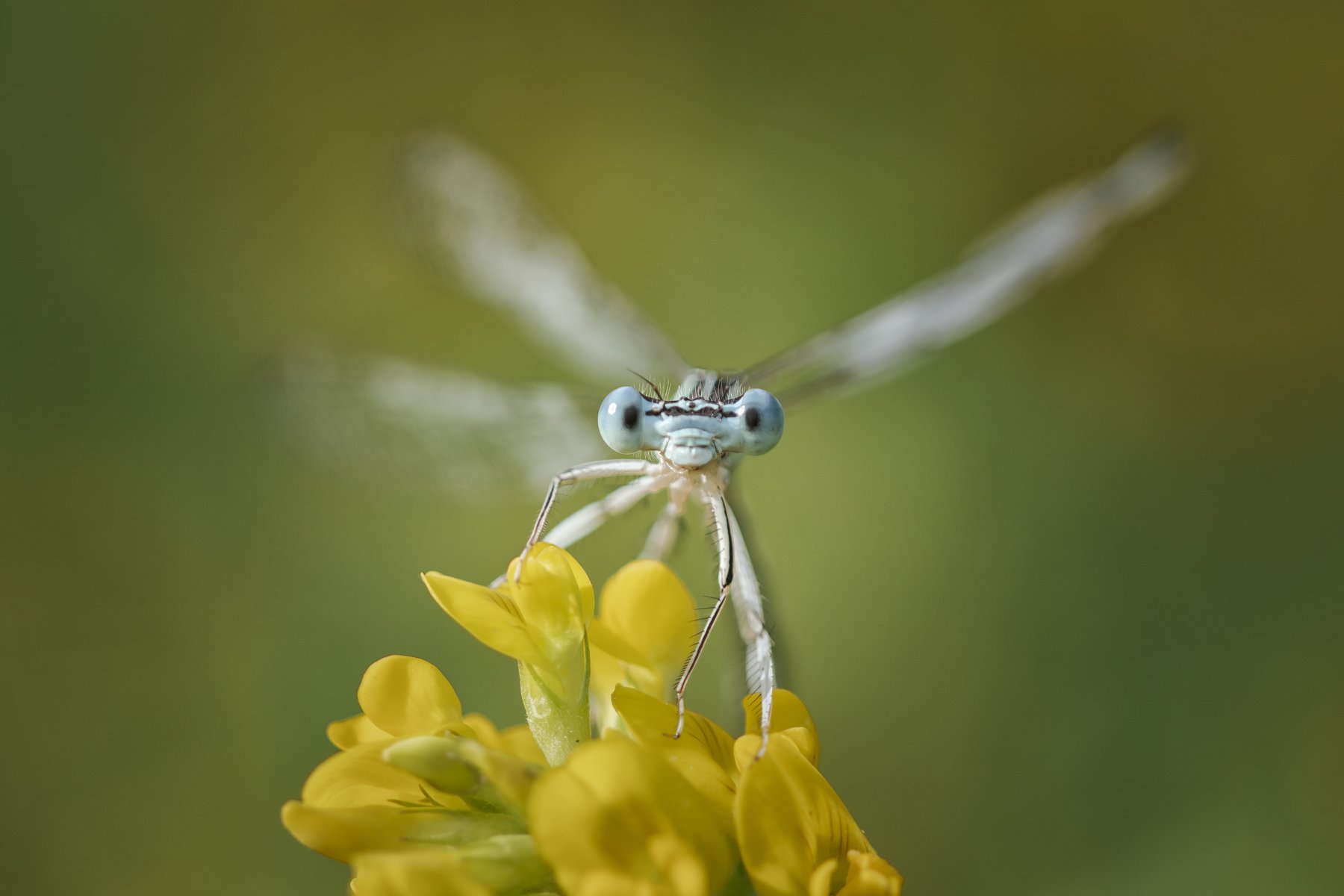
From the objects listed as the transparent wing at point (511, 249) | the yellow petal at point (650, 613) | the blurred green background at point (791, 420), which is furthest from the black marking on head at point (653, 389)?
the blurred green background at point (791, 420)

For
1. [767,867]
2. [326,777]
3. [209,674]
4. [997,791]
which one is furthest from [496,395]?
[997,791]

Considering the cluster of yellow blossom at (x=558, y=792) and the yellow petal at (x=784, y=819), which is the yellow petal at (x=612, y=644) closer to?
the cluster of yellow blossom at (x=558, y=792)

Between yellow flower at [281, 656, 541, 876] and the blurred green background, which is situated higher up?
the blurred green background

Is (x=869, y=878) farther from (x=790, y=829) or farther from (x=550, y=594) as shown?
(x=550, y=594)

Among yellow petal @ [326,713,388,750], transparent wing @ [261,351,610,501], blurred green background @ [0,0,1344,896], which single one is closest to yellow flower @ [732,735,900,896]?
yellow petal @ [326,713,388,750]

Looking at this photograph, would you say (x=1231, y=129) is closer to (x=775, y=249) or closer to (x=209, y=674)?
(x=775, y=249)

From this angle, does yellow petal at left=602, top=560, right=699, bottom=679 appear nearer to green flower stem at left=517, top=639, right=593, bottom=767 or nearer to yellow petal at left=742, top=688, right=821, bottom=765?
green flower stem at left=517, top=639, right=593, bottom=767

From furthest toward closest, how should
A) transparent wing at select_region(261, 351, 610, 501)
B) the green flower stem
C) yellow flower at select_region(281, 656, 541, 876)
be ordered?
transparent wing at select_region(261, 351, 610, 501)
the green flower stem
yellow flower at select_region(281, 656, 541, 876)
